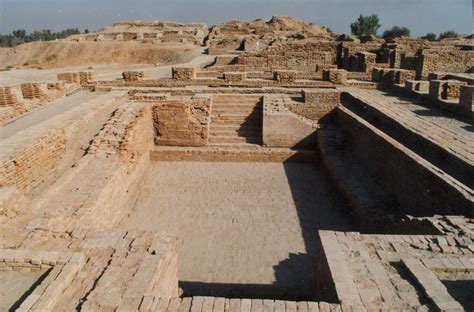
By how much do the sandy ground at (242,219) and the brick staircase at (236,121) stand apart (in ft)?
3.58

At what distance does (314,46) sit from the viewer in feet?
69.1

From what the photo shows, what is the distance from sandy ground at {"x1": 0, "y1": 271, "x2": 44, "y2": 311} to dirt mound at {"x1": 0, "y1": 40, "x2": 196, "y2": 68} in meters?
22.4

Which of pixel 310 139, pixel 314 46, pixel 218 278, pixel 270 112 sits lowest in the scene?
pixel 218 278

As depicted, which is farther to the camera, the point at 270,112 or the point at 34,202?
the point at 270,112

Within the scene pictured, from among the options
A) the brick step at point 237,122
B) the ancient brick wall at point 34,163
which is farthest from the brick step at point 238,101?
the ancient brick wall at point 34,163

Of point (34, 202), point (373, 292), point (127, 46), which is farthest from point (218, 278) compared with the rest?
point (127, 46)

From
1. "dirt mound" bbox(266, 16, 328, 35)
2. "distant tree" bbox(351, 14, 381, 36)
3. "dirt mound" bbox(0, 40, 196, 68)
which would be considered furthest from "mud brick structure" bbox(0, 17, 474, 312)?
"distant tree" bbox(351, 14, 381, 36)

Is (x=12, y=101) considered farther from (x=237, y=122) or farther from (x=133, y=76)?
(x=237, y=122)

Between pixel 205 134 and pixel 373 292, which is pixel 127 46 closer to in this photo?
pixel 205 134

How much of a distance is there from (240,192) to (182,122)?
3550mm

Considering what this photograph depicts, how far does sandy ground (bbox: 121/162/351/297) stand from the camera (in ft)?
21.0

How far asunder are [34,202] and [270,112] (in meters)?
6.91

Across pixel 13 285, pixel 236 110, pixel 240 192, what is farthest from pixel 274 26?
pixel 13 285

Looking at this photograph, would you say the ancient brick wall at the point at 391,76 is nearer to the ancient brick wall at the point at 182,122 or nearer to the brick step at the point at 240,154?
the brick step at the point at 240,154
